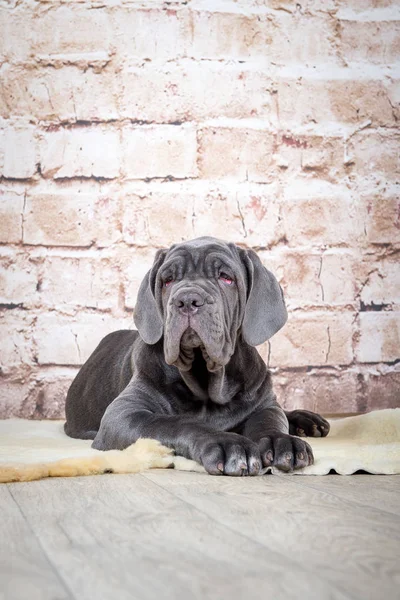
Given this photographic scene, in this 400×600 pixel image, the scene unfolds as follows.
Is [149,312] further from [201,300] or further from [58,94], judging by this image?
[58,94]

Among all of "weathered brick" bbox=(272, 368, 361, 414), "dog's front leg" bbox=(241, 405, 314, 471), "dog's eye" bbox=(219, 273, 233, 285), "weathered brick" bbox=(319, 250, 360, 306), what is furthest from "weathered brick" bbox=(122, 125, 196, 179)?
"dog's front leg" bbox=(241, 405, 314, 471)

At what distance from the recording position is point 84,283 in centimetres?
409

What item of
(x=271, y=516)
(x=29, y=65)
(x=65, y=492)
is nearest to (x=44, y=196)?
(x=29, y=65)

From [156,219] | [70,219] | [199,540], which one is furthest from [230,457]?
[70,219]

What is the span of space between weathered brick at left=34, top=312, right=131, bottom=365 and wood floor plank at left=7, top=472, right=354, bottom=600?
7.20 feet

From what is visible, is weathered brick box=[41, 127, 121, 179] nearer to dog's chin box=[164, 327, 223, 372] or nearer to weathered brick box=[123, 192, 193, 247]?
weathered brick box=[123, 192, 193, 247]

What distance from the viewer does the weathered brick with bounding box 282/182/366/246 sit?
4.20 metres

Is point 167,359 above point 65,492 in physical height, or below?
above

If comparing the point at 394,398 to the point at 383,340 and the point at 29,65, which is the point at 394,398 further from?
the point at 29,65

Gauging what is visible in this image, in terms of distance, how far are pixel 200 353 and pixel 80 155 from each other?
6.01ft

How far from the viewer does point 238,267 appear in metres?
2.88

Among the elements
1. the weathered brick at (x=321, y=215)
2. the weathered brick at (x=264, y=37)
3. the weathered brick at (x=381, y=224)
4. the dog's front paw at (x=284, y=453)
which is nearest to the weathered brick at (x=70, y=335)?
the weathered brick at (x=321, y=215)

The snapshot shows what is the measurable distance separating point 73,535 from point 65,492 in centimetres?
50

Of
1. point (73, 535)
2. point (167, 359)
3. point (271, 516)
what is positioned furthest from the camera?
point (167, 359)
